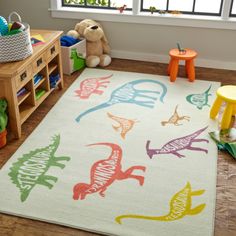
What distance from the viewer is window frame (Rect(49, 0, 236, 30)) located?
345cm

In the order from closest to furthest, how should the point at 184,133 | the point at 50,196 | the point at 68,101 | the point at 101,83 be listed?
the point at 50,196 → the point at 184,133 → the point at 68,101 → the point at 101,83

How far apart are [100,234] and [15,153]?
90 cm

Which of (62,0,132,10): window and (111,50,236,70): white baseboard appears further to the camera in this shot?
(62,0,132,10): window

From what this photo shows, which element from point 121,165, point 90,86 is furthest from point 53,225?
point 90,86

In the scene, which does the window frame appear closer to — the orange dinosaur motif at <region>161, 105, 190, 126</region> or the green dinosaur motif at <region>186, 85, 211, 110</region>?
the green dinosaur motif at <region>186, 85, 211, 110</region>

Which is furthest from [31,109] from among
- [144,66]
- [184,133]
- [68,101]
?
[144,66]

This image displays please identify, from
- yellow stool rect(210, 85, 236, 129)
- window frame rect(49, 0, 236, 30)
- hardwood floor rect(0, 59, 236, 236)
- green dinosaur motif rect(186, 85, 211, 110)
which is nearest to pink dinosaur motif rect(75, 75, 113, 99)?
hardwood floor rect(0, 59, 236, 236)

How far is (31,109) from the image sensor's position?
2725 mm

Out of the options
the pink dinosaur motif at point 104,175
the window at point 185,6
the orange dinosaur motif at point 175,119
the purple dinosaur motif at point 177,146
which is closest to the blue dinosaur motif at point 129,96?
the orange dinosaur motif at point 175,119

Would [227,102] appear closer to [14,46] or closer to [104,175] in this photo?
[104,175]

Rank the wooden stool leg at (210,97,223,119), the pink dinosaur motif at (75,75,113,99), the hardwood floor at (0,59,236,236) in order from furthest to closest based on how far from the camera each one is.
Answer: the pink dinosaur motif at (75,75,113,99) < the wooden stool leg at (210,97,223,119) < the hardwood floor at (0,59,236,236)

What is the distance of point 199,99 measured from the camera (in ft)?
10.1

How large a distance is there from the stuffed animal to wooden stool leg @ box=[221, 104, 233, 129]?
1498 millimetres

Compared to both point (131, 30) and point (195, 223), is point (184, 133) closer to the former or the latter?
point (195, 223)
